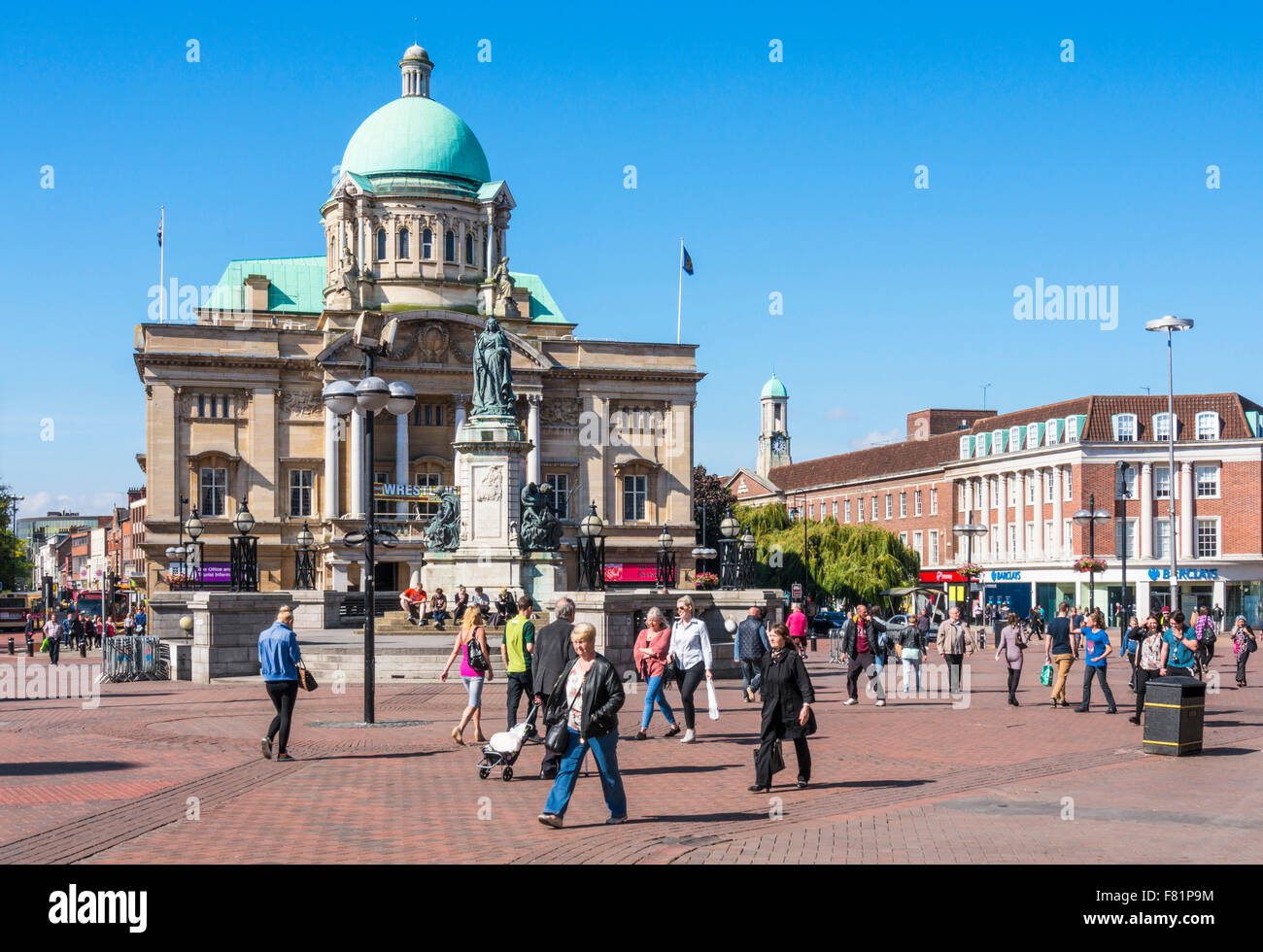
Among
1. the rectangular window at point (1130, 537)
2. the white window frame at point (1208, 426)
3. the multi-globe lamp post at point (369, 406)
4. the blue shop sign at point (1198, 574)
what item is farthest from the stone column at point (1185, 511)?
the multi-globe lamp post at point (369, 406)

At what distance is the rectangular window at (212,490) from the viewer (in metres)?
83.2

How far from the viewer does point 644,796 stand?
14820 millimetres

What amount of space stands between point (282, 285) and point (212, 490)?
684 inches

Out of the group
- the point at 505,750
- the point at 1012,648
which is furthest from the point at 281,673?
the point at 1012,648

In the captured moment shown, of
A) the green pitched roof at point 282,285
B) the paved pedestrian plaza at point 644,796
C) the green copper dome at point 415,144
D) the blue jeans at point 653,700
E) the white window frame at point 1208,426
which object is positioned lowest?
the paved pedestrian plaza at point 644,796

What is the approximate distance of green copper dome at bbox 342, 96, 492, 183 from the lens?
305 ft

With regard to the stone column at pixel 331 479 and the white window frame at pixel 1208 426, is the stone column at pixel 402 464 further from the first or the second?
the white window frame at pixel 1208 426

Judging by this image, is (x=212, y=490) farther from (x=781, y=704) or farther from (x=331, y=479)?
(x=781, y=704)

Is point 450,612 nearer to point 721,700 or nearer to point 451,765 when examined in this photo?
point 721,700

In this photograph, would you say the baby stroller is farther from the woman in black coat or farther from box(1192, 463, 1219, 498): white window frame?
box(1192, 463, 1219, 498): white window frame

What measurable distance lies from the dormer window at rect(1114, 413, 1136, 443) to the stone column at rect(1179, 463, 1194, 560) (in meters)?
3.16

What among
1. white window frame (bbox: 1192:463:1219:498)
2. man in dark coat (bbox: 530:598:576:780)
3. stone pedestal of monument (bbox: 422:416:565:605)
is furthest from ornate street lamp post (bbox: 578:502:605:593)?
white window frame (bbox: 1192:463:1219:498)

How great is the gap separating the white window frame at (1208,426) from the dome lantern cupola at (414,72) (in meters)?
52.4
